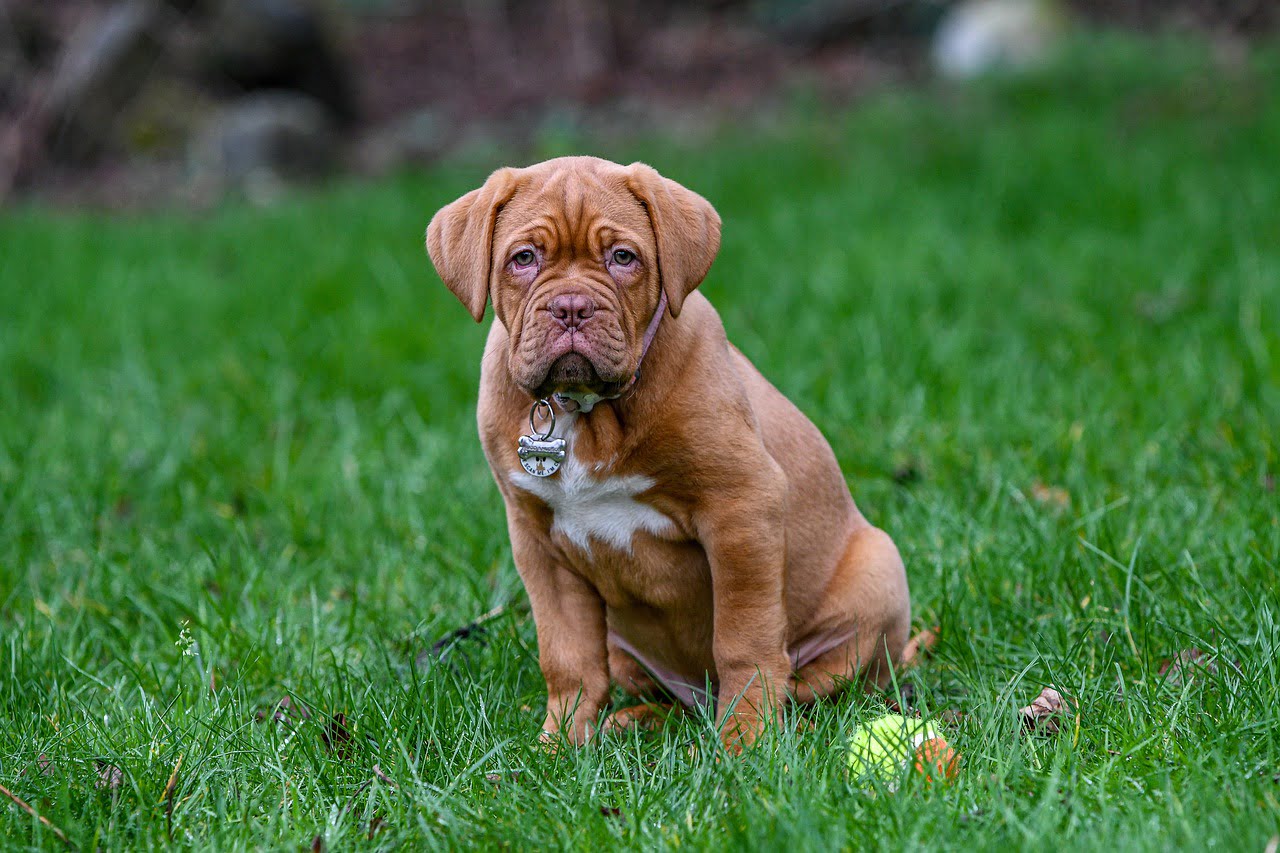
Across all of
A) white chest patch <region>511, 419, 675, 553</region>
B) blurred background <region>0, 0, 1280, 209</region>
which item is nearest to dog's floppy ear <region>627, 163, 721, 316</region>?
white chest patch <region>511, 419, 675, 553</region>

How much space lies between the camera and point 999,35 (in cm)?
1059

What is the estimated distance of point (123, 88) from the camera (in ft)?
40.0

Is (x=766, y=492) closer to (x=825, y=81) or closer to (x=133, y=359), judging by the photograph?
(x=133, y=359)

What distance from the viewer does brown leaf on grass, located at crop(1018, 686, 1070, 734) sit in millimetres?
2941

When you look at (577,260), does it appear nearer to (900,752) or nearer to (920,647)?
(900,752)

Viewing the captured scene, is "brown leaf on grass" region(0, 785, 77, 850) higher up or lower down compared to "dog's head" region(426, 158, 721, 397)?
lower down

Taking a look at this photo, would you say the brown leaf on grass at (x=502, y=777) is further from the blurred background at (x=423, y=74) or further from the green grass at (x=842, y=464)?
the blurred background at (x=423, y=74)

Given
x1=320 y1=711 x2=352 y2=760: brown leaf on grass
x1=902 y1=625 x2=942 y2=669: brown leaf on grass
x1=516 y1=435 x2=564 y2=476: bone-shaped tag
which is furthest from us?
x1=902 y1=625 x2=942 y2=669: brown leaf on grass

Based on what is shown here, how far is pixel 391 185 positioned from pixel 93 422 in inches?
183

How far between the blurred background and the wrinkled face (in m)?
7.72

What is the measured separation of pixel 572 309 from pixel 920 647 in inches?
56.8

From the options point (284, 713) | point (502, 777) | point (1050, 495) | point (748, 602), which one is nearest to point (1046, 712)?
point (748, 602)

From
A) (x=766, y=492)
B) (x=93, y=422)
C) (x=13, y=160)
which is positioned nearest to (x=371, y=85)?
(x=13, y=160)

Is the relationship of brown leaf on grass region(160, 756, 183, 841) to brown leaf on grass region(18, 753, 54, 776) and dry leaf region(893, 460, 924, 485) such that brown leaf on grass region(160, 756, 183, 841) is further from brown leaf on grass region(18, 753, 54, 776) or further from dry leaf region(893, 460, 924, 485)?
dry leaf region(893, 460, 924, 485)
